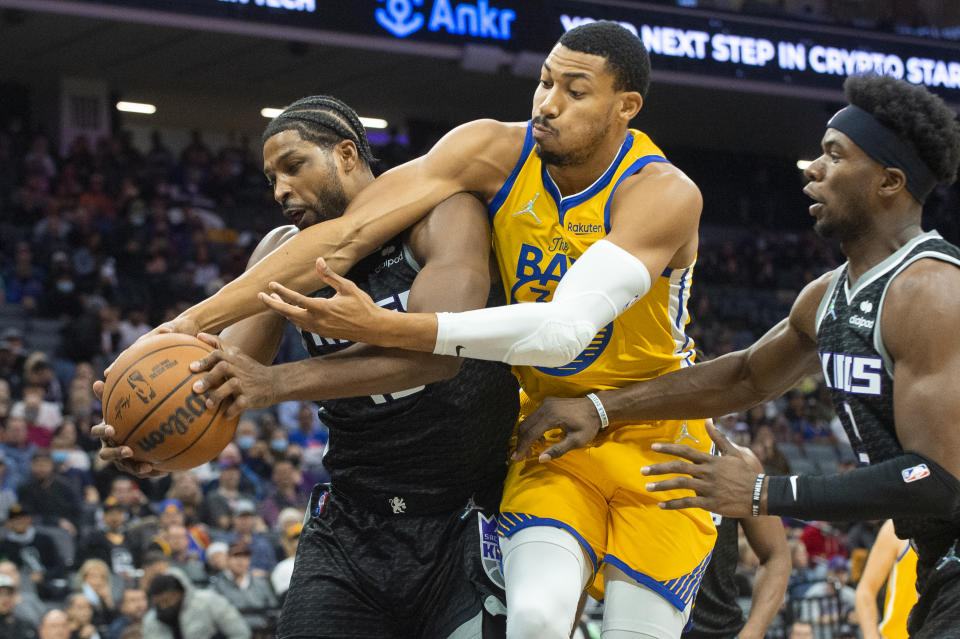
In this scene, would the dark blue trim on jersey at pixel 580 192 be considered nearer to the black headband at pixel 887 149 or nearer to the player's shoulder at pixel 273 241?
the black headband at pixel 887 149

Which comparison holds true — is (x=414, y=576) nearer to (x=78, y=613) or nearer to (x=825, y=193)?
(x=825, y=193)

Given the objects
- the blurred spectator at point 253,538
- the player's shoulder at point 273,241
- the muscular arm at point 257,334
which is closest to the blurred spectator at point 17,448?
the blurred spectator at point 253,538

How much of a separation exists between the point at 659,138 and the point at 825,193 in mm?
19719

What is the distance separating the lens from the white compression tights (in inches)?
123

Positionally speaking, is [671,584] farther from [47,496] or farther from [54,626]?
[47,496]

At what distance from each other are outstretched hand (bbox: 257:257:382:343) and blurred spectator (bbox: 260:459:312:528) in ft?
22.4

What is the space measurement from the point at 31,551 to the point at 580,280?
618 cm

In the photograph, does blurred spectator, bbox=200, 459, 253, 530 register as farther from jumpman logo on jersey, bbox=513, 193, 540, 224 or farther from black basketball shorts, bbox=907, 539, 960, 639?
black basketball shorts, bbox=907, 539, 960, 639

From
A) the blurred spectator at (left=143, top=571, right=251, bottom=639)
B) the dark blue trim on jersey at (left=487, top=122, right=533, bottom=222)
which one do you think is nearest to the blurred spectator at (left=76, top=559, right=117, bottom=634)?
the blurred spectator at (left=143, top=571, right=251, bottom=639)

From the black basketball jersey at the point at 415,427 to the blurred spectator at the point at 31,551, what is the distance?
5.07m

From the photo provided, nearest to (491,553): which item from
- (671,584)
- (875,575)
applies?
(671,584)

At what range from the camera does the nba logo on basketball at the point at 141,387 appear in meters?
3.10

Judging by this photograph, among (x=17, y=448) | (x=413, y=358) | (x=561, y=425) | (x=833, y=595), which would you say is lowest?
(x=833, y=595)

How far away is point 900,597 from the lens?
489 cm
